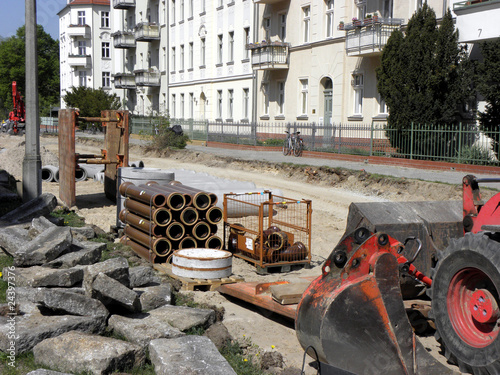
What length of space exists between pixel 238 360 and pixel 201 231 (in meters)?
4.04

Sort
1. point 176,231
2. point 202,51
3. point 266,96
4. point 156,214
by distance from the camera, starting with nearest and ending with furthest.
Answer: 1. point 156,214
2. point 176,231
3. point 266,96
4. point 202,51

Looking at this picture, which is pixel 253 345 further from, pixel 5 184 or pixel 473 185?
pixel 5 184

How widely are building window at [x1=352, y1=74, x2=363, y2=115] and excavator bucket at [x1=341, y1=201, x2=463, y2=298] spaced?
76.6 feet

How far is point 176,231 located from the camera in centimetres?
933

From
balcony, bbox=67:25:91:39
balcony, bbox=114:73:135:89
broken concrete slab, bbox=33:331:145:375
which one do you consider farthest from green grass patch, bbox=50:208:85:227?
balcony, bbox=67:25:91:39

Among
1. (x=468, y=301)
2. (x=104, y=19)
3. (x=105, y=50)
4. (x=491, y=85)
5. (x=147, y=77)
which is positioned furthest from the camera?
(x=104, y=19)

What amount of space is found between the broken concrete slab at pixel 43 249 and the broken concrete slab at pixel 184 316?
1925mm

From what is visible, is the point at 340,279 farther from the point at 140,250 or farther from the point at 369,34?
the point at 369,34

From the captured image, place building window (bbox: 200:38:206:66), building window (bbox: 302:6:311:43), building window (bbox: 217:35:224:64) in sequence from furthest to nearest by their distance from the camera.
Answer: building window (bbox: 200:38:206:66) → building window (bbox: 217:35:224:64) → building window (bbox: 302:6:311:43)

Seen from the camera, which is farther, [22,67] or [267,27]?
[22,67]

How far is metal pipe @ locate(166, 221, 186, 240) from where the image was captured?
9.22 meters

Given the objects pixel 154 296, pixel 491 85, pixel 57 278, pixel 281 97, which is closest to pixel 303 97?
pixel 281 97

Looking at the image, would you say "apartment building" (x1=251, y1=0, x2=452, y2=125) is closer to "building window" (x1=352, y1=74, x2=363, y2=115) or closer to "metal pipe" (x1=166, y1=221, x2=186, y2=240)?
"building window" (x1=352, y1=74, x2=363, y2=115)

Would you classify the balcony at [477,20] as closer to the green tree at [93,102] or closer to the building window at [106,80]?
the green tree at [93,102]
